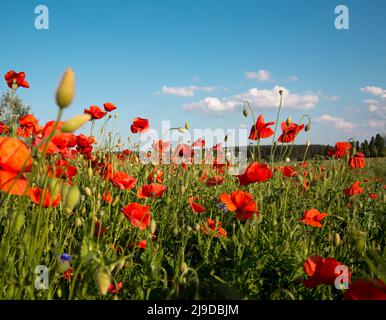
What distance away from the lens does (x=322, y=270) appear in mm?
1170

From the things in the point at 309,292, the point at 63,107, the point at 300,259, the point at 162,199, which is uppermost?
the point at 63,107

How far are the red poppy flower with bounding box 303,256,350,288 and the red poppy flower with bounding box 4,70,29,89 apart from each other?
3.00 meters

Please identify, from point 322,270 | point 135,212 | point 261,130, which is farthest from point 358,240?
point 261,130

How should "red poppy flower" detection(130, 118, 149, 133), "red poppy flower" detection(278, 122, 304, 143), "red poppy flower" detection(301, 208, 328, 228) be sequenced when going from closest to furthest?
"red poppy flower" detection(301, 208, 328, 228) < "red poppy flower" detection(278, 122, 304, 143) < "red poppy flower" detection(130, 118, 149, 133)

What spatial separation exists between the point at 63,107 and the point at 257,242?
1.81 m

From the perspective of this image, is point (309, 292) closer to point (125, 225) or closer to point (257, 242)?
point (257, 242)

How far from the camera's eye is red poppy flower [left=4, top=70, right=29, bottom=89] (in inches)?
125

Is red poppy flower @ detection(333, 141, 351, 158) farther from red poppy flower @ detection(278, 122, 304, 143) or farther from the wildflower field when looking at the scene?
red poppy flower @ detection(278, 122, 304, 143)

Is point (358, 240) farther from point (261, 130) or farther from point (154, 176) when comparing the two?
point (154, 176)

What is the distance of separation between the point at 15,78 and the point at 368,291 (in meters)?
3.31

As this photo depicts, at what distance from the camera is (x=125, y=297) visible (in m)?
1.53

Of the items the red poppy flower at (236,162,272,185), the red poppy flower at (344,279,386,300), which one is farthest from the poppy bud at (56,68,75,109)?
the red poppy flower at (236,162,272,185)

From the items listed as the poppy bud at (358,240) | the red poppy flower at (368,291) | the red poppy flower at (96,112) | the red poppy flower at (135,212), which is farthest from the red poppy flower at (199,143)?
the red poppy flower at (368,291)
